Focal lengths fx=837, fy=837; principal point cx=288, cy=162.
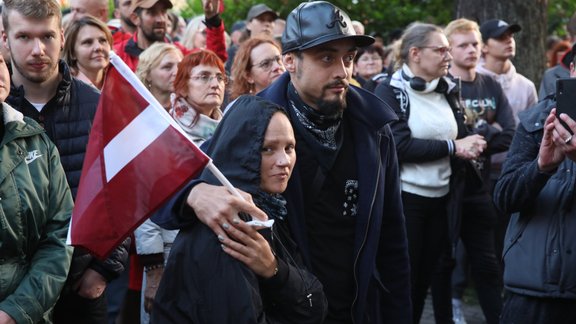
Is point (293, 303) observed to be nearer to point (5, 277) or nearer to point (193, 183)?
point (193, 183)

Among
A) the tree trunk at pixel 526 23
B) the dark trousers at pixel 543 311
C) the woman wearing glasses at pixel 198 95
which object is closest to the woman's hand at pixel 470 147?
the woman wearing glasses at pixel 198 95

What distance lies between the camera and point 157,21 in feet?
24.4

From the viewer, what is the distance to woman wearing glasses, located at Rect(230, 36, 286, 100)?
21.1 ft

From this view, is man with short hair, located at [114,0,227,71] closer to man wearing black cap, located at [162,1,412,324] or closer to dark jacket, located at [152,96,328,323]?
man wearing black cap, located at [162,1,412,324]

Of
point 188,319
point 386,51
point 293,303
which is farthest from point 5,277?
point 386,51

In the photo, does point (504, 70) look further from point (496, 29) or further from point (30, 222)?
point (30, 222)

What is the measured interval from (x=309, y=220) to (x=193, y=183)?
63 centimetres

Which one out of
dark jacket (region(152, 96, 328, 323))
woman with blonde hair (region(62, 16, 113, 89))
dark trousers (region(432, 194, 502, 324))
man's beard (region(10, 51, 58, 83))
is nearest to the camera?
dark jacket (region(152, 96, 328, 323))

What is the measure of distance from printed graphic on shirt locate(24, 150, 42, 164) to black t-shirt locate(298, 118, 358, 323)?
122 centimetres

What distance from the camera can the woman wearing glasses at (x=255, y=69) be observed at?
253 inches

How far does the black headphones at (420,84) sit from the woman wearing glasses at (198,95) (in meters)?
1.46

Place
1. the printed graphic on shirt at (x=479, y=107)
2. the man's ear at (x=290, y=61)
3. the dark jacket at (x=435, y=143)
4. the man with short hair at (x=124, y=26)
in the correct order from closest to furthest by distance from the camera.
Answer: the man's ear at (x=290, y=61), the dark jacket at (x=435, y=143), the printed graphic on shirt at (x=479, y=107), the man with short hair at (x=124, y=26)

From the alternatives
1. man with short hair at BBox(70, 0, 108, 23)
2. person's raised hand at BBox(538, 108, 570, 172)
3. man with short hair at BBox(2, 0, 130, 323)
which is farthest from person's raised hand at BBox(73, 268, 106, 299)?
man with short hair at BBox(70, 0, 108, 23)

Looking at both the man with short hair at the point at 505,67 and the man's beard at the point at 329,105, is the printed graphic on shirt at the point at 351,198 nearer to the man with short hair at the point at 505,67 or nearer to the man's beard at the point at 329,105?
the man's beard at the point at 329,105
